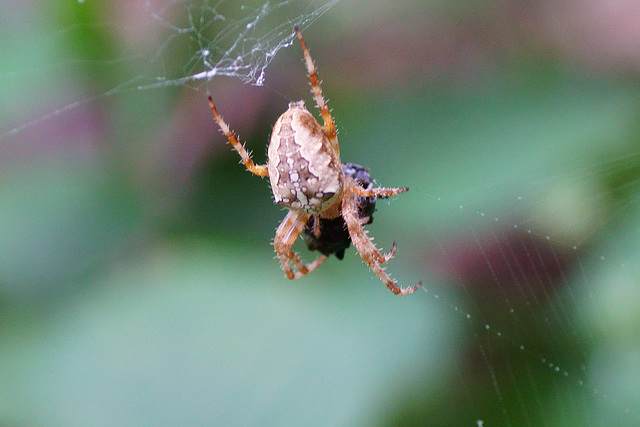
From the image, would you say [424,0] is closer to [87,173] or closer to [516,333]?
[516,333]

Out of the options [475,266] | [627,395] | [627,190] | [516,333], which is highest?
[627,190]

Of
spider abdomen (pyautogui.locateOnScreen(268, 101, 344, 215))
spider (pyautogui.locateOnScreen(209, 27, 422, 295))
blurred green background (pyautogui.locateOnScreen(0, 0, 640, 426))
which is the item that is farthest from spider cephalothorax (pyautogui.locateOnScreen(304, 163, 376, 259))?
blurred green background (pyautogui.locateOnScreen(0, 0, 640, 426))

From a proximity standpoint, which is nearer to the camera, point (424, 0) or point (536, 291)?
point (536, 291)

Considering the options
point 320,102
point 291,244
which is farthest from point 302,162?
point 291,244

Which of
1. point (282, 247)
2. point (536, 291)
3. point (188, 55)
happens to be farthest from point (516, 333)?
point (188, 55)

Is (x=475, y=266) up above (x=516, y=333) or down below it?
above

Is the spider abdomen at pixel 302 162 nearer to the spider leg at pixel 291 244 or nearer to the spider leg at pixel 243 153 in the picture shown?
the spider leg at pixel 243 153

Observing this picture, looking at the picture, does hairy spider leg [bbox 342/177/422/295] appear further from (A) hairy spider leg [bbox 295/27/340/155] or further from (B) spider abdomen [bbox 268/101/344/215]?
(A) hairy spider leg [bbox 295/27/340/155]
